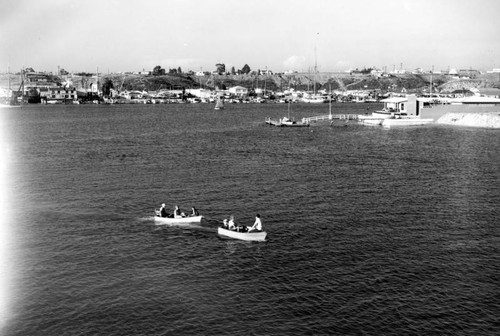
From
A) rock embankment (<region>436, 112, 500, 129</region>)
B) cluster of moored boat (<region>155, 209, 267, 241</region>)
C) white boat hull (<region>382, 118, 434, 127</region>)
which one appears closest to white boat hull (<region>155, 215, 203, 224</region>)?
cluster of moored boat (<region>155, 209, 267, 241</region>)

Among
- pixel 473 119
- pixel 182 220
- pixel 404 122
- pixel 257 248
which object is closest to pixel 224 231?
pixel 257 248

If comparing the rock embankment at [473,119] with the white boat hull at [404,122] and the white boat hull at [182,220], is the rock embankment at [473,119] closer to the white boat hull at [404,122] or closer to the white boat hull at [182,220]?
the white boat hull at [404,122]

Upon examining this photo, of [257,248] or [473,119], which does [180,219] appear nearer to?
[257,248]

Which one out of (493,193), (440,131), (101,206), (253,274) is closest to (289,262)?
(253,274)

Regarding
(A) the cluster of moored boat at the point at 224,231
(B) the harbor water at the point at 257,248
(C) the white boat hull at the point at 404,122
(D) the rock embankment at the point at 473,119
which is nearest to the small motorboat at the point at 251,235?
(A) the cluster of moored boat at the point at 224,231

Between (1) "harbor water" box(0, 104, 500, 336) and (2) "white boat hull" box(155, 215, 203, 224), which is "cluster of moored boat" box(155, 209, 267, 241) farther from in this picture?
(1) "harbor water" box(0, 104, 500, 336)

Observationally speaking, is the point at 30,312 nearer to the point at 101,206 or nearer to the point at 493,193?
the point at 101,206
